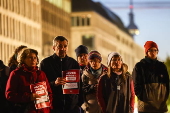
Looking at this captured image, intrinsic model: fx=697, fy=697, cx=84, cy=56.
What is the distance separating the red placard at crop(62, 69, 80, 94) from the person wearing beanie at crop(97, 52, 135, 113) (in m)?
0.40

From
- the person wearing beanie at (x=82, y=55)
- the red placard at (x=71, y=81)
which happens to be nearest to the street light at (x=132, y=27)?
the person wearing beanie at (x=82, y=55)

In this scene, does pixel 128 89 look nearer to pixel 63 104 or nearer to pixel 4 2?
pixel 63 104

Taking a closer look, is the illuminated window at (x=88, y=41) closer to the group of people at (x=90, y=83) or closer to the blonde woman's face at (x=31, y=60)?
the group of people at (x=90, y=83)

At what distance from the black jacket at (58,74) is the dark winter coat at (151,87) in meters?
1.18

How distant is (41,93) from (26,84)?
246 millimetres

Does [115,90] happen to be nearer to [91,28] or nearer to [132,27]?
[91,28]

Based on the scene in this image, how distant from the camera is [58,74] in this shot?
35.4ft

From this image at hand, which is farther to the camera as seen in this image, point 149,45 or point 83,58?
point 83,58

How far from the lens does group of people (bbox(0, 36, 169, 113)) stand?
382 inches

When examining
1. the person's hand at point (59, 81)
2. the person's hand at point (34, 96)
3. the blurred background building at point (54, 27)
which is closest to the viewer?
the person's hand at point (34, 96)

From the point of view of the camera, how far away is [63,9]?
10312 centimetres

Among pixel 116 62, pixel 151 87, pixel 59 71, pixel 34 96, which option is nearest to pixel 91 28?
pixel 151 87

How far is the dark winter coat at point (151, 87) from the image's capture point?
37.2 ft

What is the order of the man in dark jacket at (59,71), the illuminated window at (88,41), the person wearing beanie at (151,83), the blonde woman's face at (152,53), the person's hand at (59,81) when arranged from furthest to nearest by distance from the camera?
1. the illuminated window at (88,41)
2. the blonde woman's face at (152,53)
3. the person wearing beanie at (151,83)
4. the man in dark jacket at (59,71)
5. the person's hand at (59,81)
